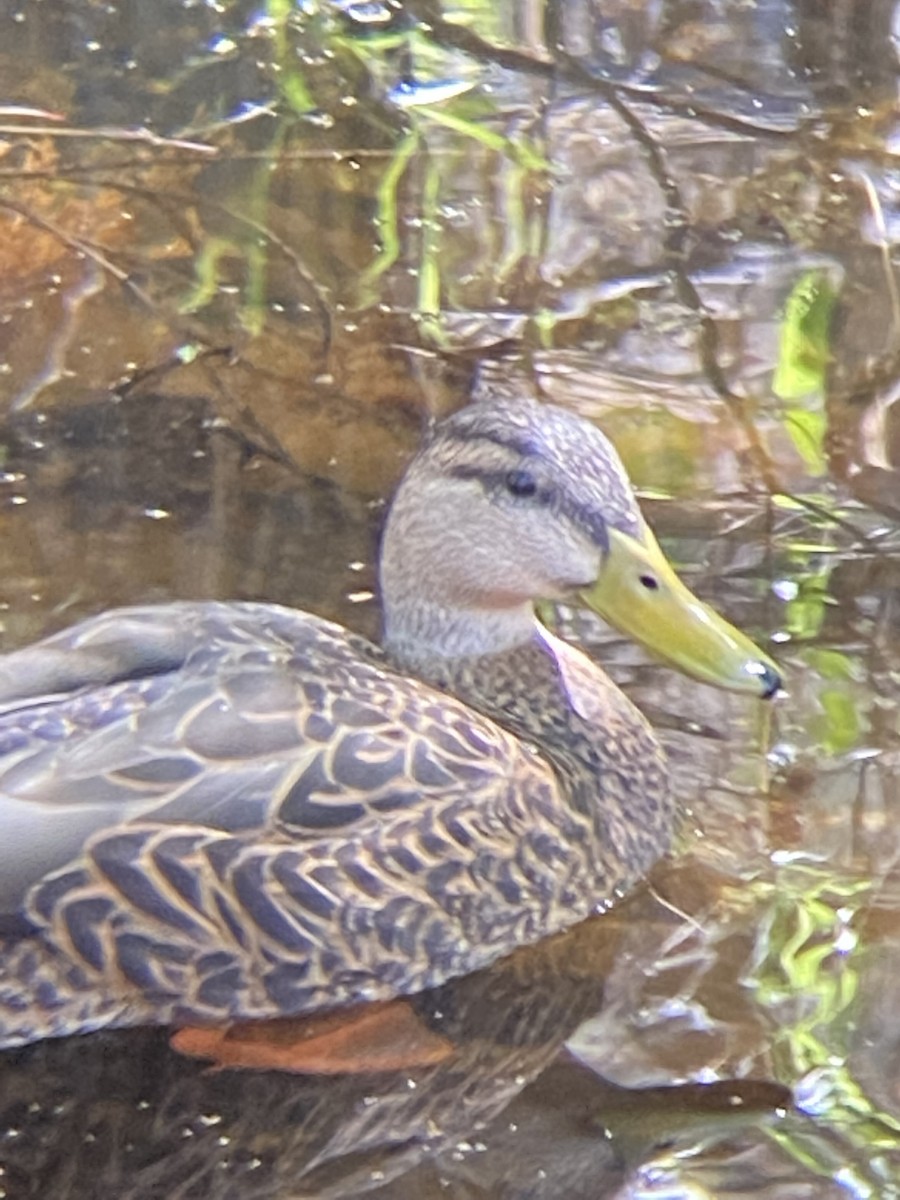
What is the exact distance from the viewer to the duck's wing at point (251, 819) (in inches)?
140

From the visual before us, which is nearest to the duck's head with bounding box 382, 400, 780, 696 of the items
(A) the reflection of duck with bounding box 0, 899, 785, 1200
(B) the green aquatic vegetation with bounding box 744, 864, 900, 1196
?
(B) the green aquatic vegetation with bounding box 744, 864, 900, 1196

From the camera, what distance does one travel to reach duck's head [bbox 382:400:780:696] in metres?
3.91

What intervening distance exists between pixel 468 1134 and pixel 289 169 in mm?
3496

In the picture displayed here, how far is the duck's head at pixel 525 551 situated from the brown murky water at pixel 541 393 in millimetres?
432

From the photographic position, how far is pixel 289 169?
6.37 metres

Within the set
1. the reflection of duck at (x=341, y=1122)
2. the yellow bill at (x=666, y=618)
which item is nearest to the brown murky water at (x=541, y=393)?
the reflection of duck at (x=341, y=1122)

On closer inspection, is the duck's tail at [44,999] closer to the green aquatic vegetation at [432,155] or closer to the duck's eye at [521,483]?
the duck's eye at [521,483]

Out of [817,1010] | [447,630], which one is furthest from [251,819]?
[817,1010]

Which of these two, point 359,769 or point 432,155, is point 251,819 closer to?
point 359,769

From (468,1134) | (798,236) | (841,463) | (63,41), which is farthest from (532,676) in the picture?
(63,41)

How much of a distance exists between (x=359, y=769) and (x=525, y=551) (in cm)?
55

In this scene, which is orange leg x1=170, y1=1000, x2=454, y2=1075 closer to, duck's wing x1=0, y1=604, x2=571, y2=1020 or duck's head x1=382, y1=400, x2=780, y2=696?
duck's wing x1=0, y1=604, x2=571, y2=1020

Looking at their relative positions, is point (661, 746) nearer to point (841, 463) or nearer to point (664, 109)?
point (841, 463)

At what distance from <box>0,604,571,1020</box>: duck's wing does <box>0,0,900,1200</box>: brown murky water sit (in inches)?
6.0
